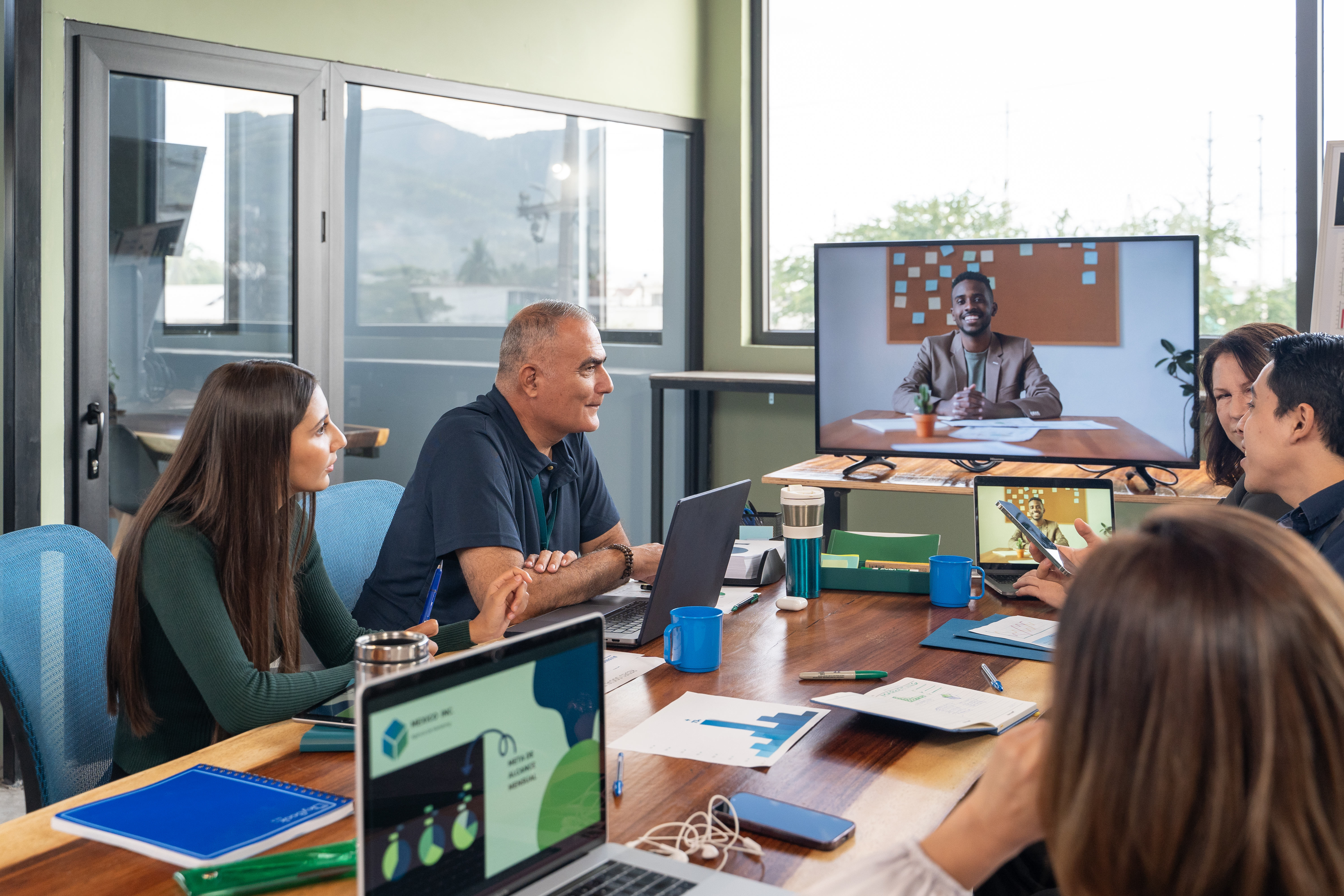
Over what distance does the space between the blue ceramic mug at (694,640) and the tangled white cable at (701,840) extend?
1.76 ft

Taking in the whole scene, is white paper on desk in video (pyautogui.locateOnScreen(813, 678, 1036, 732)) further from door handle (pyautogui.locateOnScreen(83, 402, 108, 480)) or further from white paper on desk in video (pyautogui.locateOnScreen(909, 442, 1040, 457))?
door handle (pyautogui.locateOnScreen(83, 402, 108, 480))

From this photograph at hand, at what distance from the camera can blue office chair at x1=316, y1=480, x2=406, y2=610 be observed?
2.34m

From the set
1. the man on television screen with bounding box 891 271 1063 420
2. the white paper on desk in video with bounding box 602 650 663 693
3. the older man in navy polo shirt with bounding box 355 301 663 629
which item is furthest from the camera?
the man on television screen with bounding box 891 271 1063 420

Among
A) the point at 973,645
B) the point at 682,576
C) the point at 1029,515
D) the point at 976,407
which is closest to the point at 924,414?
the point at 976,407

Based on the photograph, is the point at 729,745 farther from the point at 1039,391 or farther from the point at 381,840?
the point at 1039,391

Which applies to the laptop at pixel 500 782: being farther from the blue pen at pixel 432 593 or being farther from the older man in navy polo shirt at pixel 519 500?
the older man in navy polo shirt at pixel 519 500

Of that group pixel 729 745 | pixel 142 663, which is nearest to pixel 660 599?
pixel 729 745

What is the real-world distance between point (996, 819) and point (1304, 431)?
4.64ft

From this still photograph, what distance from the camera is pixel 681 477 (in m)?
5.10

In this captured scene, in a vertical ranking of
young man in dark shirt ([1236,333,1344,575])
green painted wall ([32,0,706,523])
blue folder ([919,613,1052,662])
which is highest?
green painted wall ([32,0,706,523])

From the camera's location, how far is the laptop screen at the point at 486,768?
899 millimetres

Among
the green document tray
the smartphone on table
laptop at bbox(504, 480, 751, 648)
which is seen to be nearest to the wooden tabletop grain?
the green document tray

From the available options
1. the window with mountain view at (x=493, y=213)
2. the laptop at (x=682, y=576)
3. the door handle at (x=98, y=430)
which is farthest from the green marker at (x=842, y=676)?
the window with mountain view at (x=493, y=213)

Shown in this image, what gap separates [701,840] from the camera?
1.16m
